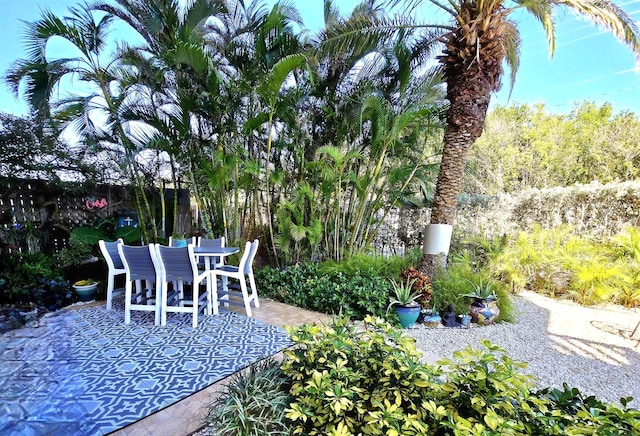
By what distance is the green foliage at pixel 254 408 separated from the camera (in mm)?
1433

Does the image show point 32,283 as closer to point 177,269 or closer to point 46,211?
point 46,211

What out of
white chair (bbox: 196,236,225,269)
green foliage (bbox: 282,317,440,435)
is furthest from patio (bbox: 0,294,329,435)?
green foliage (bbox: 282,317,440,435)

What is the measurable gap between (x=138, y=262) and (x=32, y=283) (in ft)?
5.87

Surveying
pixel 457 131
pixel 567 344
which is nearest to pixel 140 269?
pixel 457 131

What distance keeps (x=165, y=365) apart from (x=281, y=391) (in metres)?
1.27

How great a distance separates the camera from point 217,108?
14.0 feet

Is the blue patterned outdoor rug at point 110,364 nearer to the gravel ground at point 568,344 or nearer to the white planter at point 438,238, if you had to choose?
the gravel ground at point 568,344

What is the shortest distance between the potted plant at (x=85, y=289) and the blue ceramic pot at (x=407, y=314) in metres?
4.08

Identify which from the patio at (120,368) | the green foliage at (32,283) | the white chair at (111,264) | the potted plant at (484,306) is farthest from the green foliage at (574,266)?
the green foliage at (32,283)

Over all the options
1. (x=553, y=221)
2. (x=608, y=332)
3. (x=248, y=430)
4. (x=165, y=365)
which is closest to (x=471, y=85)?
(x=608, y=332)

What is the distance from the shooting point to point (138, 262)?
125 inches

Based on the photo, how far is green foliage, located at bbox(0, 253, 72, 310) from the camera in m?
3.60

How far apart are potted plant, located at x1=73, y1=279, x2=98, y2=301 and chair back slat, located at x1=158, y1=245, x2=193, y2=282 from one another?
5.67ft

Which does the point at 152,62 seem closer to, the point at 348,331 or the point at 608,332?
the point at 348,331
